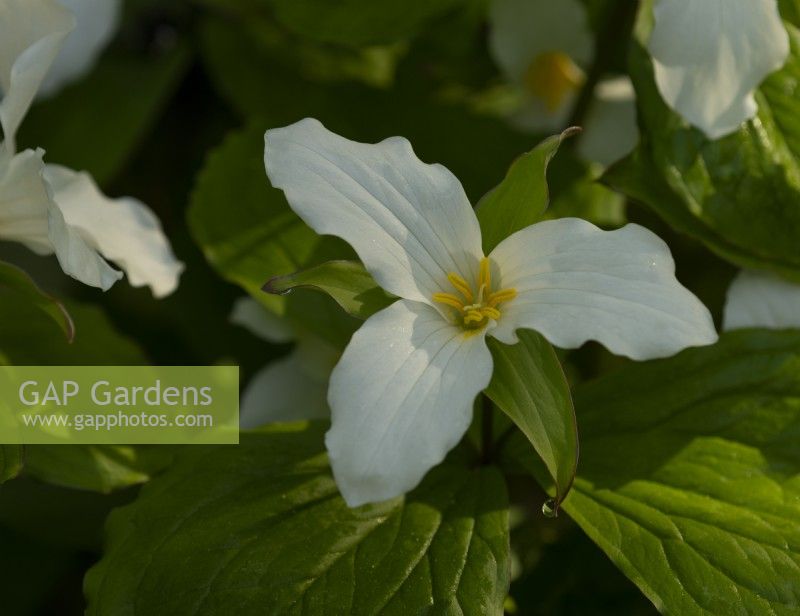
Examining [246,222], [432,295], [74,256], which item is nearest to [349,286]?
[432,295]

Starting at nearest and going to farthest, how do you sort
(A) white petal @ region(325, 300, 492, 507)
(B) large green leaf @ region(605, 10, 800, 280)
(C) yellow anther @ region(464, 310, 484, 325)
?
(A) white petal @ region(325, 300, 492, 507), (C) yellow anther @ region(464, 310, 484, 325), (B) large green leaf @ region(605, 10, 800, 280)

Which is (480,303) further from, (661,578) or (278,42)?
(278,42)

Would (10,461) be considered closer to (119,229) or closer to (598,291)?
(119,229)

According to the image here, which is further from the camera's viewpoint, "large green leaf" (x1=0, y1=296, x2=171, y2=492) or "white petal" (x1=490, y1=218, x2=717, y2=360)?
"large green leaf" (x1=0, y1=296, x2=171, y2=492)

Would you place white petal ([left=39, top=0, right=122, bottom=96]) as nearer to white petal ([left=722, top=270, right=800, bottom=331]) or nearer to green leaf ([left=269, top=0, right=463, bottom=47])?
green leaf ([left=269, top=0, right=463, bottom=47])

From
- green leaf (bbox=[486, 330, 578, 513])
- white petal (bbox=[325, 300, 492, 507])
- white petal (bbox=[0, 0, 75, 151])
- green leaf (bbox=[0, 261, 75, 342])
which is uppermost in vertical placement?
white petal (bbox=[0, 0, 75, 151])

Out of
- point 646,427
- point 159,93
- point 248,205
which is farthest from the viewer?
point 159,93

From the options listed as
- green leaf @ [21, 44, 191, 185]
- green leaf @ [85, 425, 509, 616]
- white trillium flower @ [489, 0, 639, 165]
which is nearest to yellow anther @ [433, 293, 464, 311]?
green leaf @ [85, 425, 509, 616]

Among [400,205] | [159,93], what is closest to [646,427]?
[400,205]
